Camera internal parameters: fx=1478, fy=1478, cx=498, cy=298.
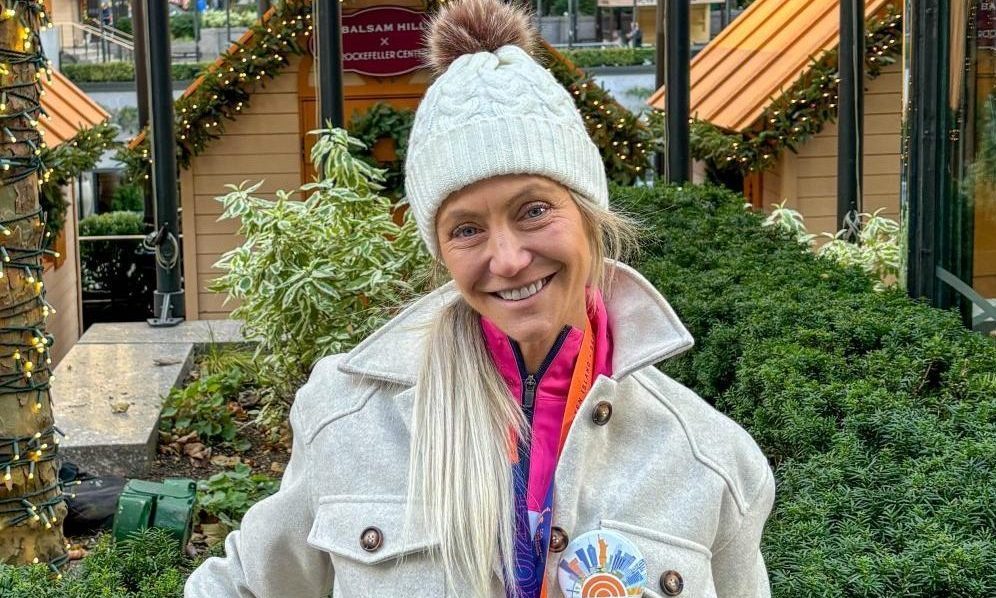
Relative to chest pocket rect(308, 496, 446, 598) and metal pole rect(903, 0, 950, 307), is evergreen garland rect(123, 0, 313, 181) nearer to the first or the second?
metal pole rect(903, 0, 950, 307)

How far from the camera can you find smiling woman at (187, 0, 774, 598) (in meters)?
2.09

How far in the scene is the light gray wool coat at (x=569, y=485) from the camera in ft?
6.92

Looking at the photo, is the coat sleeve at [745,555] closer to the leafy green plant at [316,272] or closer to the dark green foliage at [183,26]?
the leafy green plant at [316,272]

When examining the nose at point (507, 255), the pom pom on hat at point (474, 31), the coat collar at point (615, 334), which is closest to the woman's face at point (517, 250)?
the nose at point (507, 255)

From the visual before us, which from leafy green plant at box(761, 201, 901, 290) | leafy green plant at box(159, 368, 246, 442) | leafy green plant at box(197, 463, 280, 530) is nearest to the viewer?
leafy green plant at box(197, 463, 280, 530)

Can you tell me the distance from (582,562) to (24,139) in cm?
352

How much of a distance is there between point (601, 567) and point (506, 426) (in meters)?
0.25

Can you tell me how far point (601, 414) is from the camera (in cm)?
212

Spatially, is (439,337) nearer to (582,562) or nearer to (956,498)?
(582,562)

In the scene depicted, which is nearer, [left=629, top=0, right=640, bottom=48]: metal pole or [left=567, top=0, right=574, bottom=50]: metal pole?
[left=629, top=0, right=640, bottom=48]: metal pole

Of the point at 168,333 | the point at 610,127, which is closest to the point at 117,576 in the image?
the point at 168,333

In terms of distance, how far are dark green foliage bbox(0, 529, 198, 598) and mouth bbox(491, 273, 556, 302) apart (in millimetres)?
2064

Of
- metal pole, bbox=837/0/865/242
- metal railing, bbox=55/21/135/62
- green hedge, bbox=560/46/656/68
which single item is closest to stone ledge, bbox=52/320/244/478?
metal pole, bbox=837/0/865/242

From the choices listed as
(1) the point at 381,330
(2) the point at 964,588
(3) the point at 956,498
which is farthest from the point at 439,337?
(3) the point at 956,498
